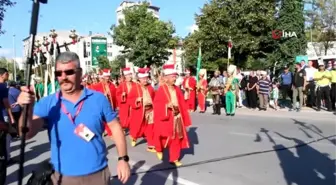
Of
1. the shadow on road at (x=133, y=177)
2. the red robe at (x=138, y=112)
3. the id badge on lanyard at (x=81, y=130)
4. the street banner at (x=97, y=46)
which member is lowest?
the shadow on road at (x=133, y=177)

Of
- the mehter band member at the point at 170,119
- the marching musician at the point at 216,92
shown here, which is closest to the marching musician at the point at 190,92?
the marching musician at the point at 216,92

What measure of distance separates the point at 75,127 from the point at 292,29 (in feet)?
126

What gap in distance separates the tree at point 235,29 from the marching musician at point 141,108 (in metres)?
30.7

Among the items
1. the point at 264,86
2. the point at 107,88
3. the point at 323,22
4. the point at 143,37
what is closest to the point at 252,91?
the point at 264,86

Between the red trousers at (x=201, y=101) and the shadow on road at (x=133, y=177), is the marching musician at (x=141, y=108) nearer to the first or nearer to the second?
the shadow on road at (x=133, y=177)

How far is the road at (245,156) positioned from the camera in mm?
6621

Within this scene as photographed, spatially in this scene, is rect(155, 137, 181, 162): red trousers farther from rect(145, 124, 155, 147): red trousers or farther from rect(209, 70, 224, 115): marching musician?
rect(209, 70, 224, 115): marching musician

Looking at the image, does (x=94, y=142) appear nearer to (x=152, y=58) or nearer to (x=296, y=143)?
(x=296, y=143)

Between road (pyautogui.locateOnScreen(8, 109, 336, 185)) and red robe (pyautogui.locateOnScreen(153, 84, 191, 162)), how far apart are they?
0.31 metres

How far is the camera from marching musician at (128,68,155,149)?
10172 millimetres

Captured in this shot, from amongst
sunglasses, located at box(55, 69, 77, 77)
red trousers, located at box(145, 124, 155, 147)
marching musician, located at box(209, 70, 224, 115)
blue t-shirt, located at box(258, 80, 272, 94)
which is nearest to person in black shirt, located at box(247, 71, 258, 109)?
blue t-shirt, located at box(258, 80, 272, 94)

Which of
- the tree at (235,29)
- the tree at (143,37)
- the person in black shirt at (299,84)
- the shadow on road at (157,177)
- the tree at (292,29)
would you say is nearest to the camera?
the shadow on road at (157,177)

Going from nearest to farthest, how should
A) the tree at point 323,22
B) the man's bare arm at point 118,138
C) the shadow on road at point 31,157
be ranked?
the man's bare arm at point 118,138, the shadow on road at point 31,157, the tree at point 323,22

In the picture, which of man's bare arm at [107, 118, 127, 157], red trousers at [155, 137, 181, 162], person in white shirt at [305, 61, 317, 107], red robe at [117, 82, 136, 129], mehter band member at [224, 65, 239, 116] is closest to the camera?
man's bare arm at [107, 118, 127, 157]
